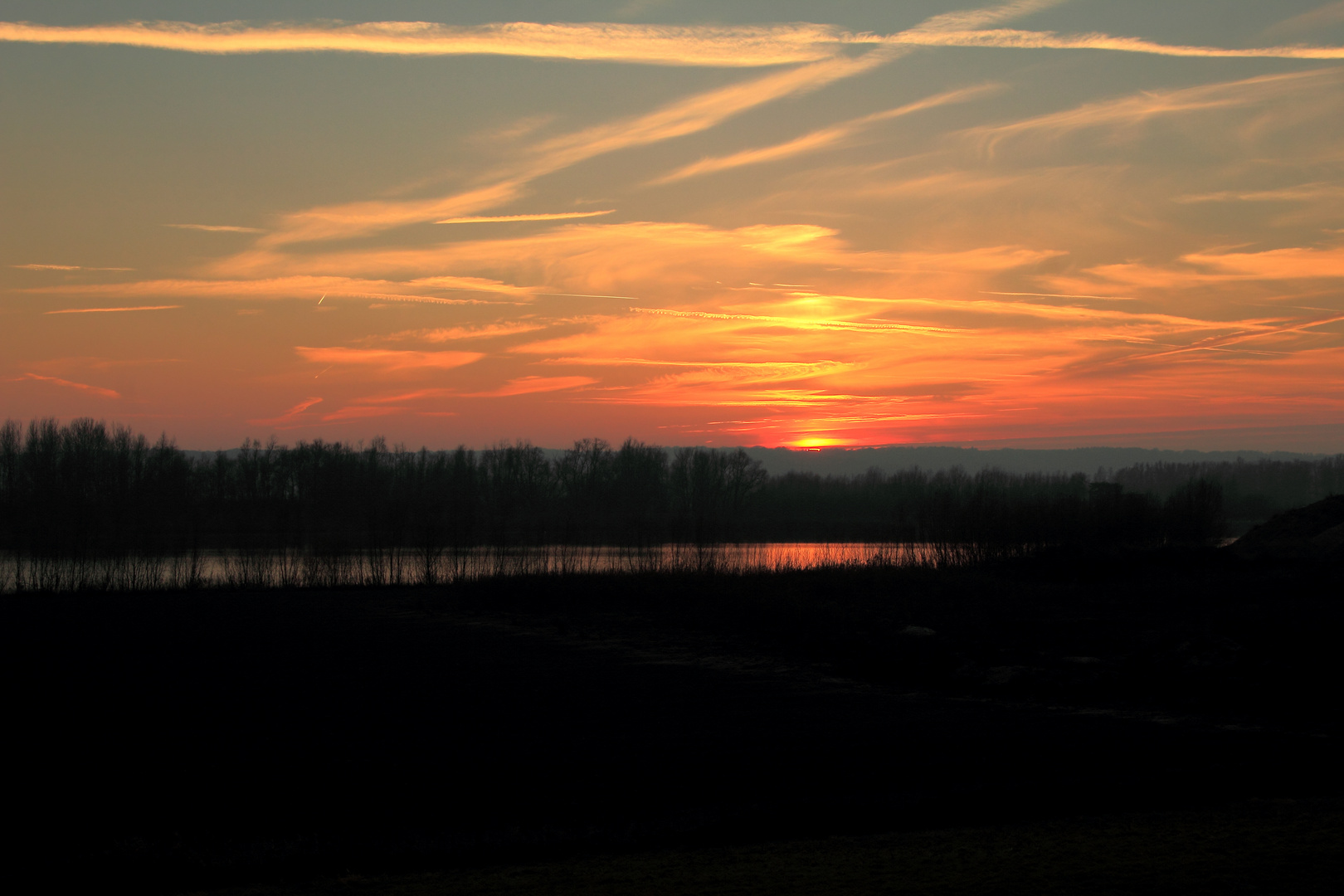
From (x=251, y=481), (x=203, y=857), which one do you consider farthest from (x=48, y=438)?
(x=203, y=857)

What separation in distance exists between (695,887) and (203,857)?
11.9 feet

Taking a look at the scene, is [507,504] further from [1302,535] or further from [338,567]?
[1302,535]

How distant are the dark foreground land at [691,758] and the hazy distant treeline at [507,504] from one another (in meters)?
23.3

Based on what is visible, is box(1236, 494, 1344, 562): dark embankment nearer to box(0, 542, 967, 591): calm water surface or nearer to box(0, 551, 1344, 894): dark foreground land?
box(0, 542, 967, 591): calm water surface

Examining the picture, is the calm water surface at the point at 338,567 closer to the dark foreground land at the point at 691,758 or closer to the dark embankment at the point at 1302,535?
the dark embankment at the point at 1302,535

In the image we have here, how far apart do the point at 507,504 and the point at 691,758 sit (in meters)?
70.7

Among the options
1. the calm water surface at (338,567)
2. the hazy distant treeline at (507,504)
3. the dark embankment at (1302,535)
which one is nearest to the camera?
the calm water surface at (338,567)

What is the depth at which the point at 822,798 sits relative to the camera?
826cm

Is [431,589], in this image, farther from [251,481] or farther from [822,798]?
[251,481]

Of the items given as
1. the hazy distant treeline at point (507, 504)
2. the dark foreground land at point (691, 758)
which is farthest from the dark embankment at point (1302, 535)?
the dark foreground land at point (691, 758)

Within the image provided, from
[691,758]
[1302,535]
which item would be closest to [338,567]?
[691,758]

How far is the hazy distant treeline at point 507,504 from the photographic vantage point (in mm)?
45031

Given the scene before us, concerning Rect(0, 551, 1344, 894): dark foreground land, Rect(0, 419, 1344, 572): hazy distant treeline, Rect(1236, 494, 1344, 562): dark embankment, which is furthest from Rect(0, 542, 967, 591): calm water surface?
Rect(0, 551, 1344, 894): dark foreground land

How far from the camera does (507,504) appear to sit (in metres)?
79.1
